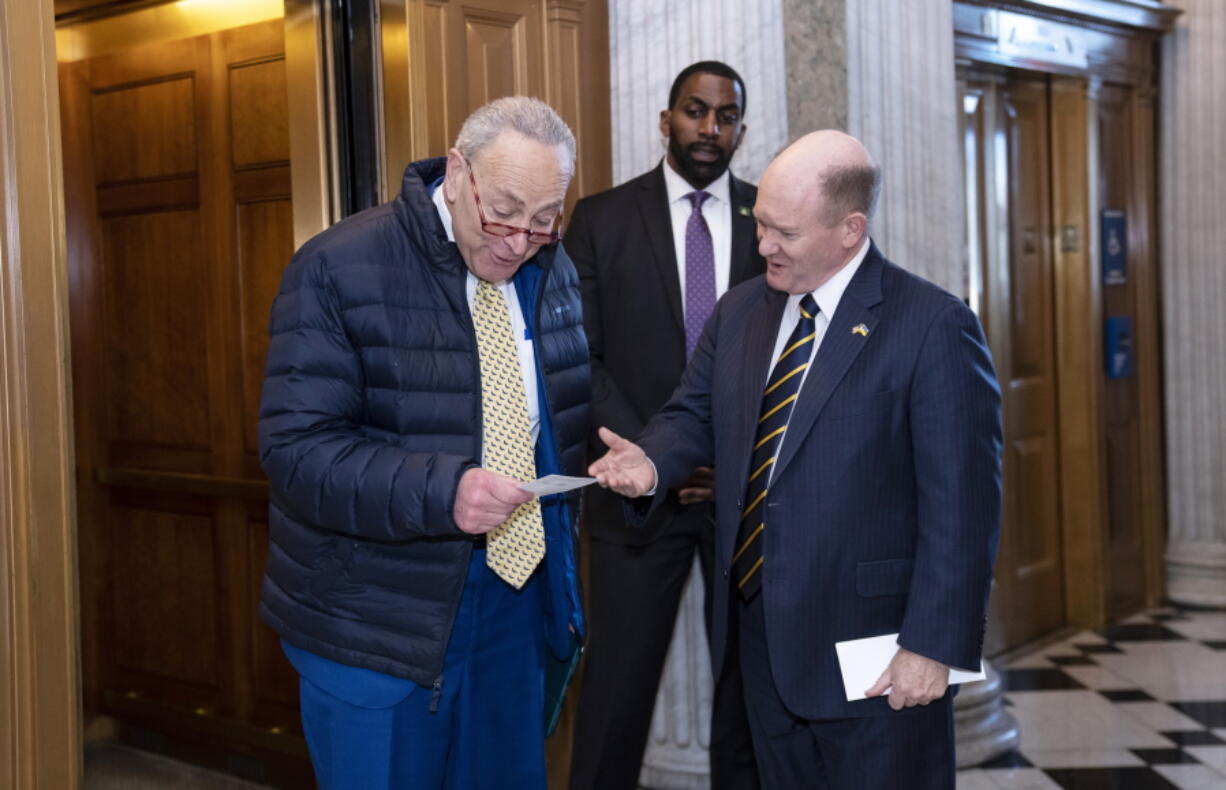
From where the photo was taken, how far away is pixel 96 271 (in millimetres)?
3469

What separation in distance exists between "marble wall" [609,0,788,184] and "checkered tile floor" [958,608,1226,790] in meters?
2.26

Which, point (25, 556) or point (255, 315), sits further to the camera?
point (255, 315)

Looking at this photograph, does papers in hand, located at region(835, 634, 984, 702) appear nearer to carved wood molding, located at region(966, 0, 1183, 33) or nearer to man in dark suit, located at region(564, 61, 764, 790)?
man in dark suit, located at region(564, 61, 764, 790)

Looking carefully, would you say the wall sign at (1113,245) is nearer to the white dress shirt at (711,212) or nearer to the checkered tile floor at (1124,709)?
the checkered tile floor at (1124,709)

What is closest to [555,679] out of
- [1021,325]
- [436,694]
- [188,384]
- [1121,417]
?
[436,694]

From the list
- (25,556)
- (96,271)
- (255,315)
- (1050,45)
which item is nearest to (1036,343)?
(1050,45)

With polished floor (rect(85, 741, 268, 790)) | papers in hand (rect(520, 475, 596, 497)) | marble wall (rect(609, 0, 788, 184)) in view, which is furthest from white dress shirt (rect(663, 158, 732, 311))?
polished floor (rect(85, 741, 268, 790))

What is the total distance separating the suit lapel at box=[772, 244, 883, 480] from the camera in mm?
2627

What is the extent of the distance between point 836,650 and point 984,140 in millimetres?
3988

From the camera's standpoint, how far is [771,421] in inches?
108

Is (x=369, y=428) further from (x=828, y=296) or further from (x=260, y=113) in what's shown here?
(x=260, y=113)

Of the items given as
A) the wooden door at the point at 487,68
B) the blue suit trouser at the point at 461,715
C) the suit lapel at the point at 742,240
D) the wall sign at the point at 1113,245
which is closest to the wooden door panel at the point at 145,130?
the wooden door at the point at 487,68

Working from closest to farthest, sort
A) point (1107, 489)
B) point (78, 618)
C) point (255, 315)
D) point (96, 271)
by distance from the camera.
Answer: point (78, 618) → point (96, 271) → point (255, 315) → point (1107, 489)

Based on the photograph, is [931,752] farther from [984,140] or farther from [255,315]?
[984,140]
